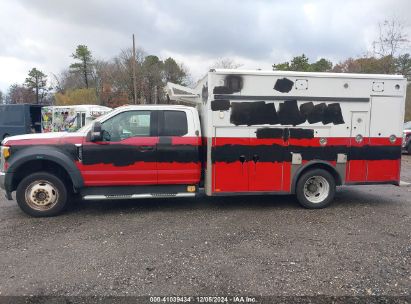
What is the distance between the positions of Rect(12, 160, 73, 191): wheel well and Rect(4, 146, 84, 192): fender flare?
0.11 m

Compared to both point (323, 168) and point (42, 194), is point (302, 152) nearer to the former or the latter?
point (323, 168)

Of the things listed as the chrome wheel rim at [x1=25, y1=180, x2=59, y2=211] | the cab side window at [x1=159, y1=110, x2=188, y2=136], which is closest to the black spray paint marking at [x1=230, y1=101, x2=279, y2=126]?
the cab side window at [x1=159, y1=110, x2=188, y2=136]

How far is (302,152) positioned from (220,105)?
1.82m

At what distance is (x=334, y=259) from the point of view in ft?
13.8

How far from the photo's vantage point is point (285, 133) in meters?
6.27

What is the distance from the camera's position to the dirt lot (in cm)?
357

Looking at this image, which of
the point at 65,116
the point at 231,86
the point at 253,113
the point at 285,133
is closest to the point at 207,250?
the point at 253,113

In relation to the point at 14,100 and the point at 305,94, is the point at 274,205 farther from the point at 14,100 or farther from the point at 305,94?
the point at 14,100

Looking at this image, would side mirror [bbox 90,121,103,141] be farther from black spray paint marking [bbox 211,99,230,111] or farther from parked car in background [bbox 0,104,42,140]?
parked car in background [bbox 0,104,42,140]

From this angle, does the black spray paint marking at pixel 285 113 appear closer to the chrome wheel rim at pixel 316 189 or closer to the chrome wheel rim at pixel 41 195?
the chrome wheel rim at pixel 316 189

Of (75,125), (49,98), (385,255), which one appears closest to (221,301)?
(385,255)

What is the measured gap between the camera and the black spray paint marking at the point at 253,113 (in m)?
6.10

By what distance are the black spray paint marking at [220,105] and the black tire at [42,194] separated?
3060mm

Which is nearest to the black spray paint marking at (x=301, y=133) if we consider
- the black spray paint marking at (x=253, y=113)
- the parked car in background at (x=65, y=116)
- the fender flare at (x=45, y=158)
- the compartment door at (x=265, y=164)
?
the compartment door at (x=265, y=164)
